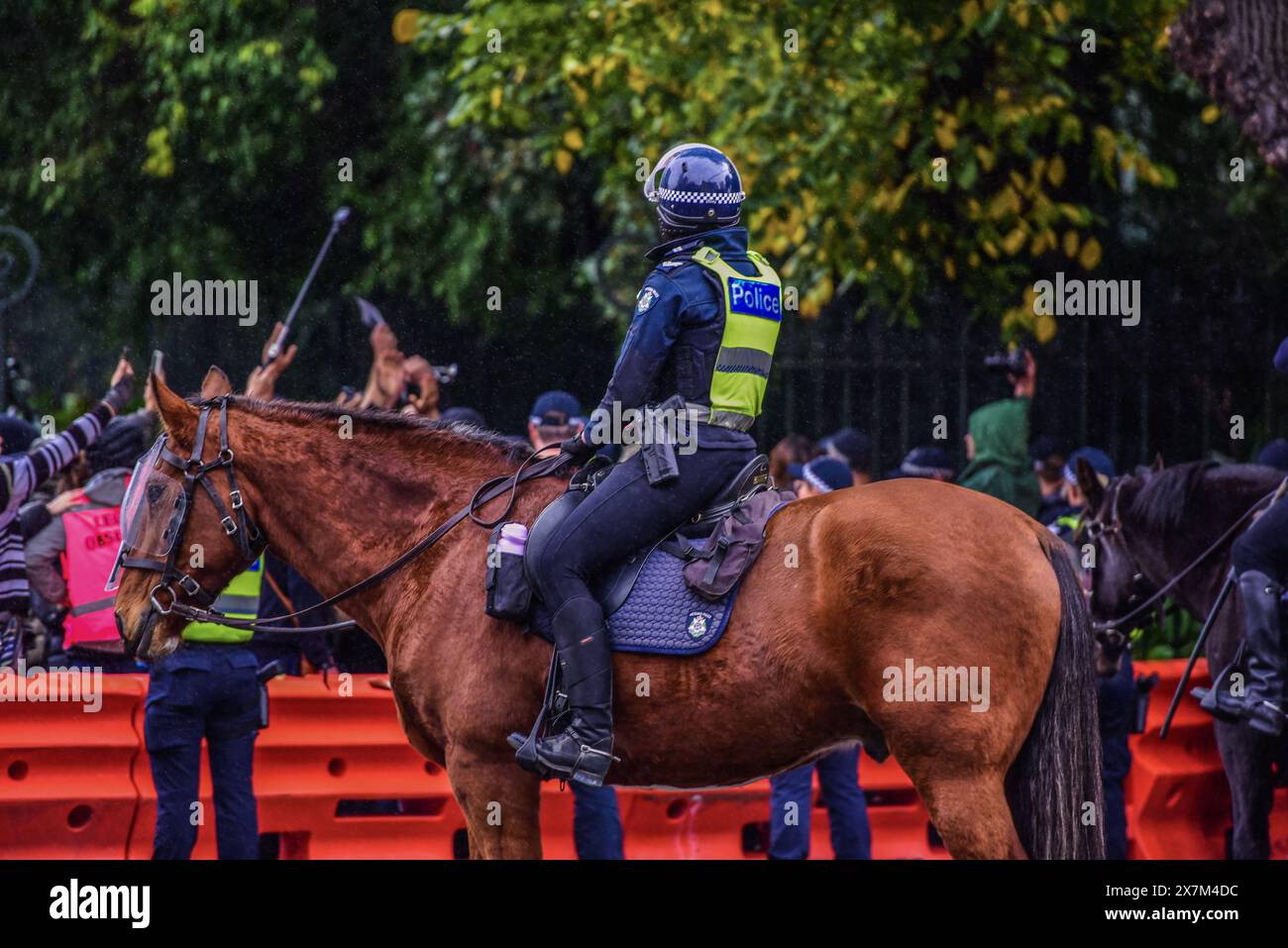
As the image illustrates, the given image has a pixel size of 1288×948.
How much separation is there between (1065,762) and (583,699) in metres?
1.54

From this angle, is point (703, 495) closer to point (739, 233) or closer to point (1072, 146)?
point (739, 233)

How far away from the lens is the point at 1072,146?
46.5ft

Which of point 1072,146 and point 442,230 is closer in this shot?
point 1072,146

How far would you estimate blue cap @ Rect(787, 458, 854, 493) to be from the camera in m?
10.1

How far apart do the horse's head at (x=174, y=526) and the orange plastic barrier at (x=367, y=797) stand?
7.92 feet

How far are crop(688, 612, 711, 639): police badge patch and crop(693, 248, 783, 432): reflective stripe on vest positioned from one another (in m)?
0.66

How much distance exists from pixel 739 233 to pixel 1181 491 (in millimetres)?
3716

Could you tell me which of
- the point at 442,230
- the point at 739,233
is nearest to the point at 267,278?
the point at 442,230

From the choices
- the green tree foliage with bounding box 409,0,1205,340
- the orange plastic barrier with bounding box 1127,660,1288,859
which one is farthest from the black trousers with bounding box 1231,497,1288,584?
the green tree foliage with bounding box 409,0,1205,340

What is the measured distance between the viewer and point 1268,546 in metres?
8.26

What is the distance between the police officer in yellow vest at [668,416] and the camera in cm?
579

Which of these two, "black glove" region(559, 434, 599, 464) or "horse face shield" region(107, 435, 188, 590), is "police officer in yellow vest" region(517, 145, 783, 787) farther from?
"horse face shield" region(107, 435, 188, 590)

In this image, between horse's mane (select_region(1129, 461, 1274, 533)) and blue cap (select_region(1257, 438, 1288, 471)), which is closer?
horse's mane (select_region(1129, 461, 1274, 533))
